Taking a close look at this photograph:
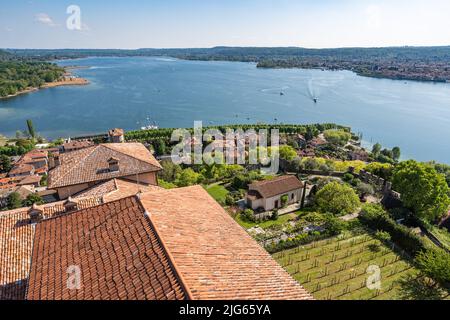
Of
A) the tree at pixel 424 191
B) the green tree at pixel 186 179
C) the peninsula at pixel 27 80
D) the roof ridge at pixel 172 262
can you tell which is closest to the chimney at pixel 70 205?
the roof ridge at pixel 172 262

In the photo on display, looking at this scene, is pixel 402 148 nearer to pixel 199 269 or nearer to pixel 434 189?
pixel 434 189

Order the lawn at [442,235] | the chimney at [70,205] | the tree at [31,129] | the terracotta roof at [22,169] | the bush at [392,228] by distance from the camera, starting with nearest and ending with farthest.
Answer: the chimney at [70,205], the bush at [392,228], the lawn at [442,235], the terracotta roof at [22,169], the tree at [31,129]

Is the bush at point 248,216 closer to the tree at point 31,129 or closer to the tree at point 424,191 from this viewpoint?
the tree at point 424,191

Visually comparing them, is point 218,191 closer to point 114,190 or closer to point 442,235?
point 114,190

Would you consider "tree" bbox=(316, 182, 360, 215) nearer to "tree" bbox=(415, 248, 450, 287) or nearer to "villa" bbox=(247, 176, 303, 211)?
"villa" bbox=(247, 176, 303, 211)

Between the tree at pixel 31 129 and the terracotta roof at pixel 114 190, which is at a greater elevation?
the terracotta roof at pixel 114 190

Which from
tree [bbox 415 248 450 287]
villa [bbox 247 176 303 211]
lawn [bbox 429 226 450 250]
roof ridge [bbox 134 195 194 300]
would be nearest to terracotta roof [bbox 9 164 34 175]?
villa [bbox 247 176 303 211]
